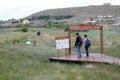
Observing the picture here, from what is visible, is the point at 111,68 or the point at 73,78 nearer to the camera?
the point at 73,78

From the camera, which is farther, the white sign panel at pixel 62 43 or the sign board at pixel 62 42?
the white sign panel at pixel 62 43

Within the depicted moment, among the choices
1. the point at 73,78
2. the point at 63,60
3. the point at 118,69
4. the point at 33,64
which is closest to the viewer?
the point at 73,78

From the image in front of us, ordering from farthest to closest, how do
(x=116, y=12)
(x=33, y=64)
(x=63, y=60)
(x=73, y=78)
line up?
1. (x=116, y=12)
2. (x=63, y=60)
3. (x=33, y=64)
4. (x=73, y=78)

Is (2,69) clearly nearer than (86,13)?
Yes

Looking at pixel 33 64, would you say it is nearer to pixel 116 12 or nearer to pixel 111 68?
pixel 111 68

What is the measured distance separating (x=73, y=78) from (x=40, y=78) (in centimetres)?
158

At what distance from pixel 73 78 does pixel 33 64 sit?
21.6 feet

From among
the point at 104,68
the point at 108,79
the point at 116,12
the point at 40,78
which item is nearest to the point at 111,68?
the point at 104,68

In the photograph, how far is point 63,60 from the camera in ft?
88.9

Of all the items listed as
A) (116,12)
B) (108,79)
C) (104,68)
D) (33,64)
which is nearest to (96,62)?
(104,68)

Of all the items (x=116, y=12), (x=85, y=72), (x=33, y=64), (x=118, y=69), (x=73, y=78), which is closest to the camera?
(x=73, y=78)

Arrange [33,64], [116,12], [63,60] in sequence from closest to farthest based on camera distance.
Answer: [33,64]
[63,60]
[116,12]

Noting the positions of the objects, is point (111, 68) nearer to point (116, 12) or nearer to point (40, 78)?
point (40, 78)

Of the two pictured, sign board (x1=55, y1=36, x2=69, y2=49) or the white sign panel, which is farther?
the white sign panel
